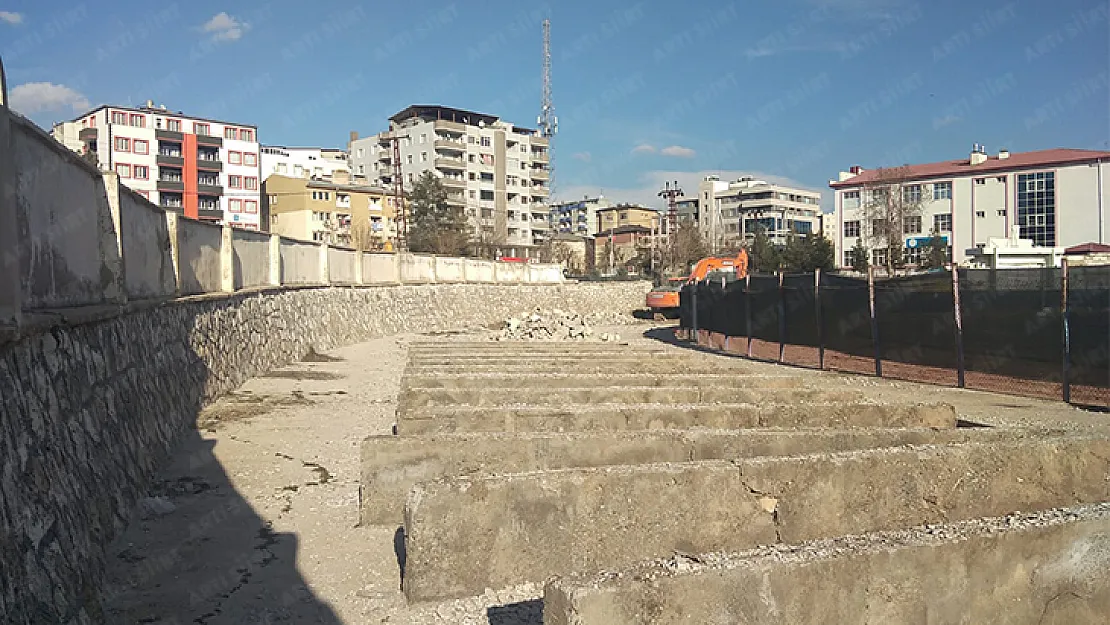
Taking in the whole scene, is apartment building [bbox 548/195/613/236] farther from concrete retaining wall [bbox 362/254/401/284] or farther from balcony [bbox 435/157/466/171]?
Answer: concrete retaining wall [bbox 362/254/401/284]

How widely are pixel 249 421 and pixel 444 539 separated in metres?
6.36

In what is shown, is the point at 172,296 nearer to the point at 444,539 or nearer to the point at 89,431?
the point at 89,431

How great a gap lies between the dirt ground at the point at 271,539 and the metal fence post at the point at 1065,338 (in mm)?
502

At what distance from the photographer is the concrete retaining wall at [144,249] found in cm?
784

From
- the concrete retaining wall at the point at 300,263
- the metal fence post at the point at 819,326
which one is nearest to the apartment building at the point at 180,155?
the concrete retaining wall at the point at 300,263

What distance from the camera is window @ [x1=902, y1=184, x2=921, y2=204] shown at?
216 feet

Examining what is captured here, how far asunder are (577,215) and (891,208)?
3856 inches

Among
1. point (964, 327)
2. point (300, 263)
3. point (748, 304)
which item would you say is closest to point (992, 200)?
point (748, 304)

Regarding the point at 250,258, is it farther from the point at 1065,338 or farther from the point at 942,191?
the point at 942,191

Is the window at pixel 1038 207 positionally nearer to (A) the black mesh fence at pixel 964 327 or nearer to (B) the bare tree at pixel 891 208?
(B) the bare tree at pixel 891 208

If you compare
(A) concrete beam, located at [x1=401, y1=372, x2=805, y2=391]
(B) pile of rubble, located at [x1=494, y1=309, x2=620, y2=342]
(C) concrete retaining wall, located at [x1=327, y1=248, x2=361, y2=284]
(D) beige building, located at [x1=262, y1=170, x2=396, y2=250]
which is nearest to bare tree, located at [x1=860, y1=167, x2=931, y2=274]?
(B) pile of rubble, located at [x1=494, y1=309, x2=620, y2=342]

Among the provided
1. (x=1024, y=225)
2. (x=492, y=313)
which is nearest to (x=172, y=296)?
(x=492, y=313)

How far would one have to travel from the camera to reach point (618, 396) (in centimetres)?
779

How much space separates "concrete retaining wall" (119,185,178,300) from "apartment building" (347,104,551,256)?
68.9m
